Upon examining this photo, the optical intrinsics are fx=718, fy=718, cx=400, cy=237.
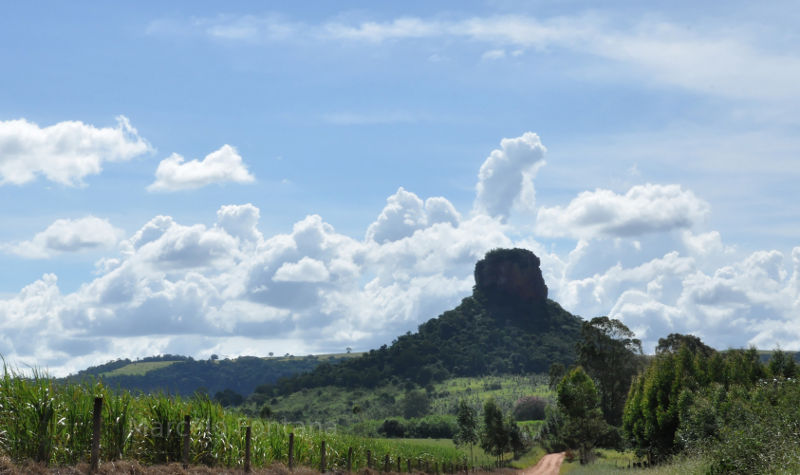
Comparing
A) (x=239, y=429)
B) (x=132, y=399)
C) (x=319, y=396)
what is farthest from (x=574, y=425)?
(x=319, y=396)

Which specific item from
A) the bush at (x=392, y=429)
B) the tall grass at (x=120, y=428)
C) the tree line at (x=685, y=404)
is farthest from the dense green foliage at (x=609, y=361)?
the tall grass at (x=120, y=428)

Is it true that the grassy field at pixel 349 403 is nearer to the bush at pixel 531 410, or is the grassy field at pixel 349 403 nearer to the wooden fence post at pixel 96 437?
the bush at pixel 531 410

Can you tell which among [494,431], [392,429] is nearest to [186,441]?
[494,431]

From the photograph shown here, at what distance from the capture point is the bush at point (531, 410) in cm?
15062

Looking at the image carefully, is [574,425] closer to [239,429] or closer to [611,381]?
[611,381]

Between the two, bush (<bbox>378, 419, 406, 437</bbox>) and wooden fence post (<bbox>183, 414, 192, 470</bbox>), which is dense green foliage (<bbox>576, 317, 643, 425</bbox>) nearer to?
bush (<bbox>378, 419, 406, 437</bbox>)

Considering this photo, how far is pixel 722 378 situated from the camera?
58.8 meters

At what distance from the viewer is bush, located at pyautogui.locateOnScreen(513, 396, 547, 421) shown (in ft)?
494

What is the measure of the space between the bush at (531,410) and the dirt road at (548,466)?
182 ft

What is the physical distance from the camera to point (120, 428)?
56.1ft

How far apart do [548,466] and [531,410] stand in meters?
75.7

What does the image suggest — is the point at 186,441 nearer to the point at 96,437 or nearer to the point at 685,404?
the point at 96,437

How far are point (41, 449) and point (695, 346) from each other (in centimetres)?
9831

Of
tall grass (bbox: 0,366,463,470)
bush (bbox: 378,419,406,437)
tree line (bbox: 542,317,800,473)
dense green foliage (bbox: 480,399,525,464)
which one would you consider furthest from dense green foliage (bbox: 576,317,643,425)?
tall grass (bbox: 0,366,463,470)
